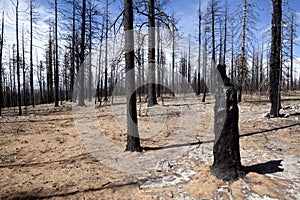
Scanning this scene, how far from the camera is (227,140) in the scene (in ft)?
11.2

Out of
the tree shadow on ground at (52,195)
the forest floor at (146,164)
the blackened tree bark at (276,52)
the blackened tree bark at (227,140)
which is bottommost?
the tree shadow on ground at (52,195)

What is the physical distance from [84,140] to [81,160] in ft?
5.91

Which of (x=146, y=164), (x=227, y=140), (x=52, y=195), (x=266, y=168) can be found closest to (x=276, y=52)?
(x=266, y=168)

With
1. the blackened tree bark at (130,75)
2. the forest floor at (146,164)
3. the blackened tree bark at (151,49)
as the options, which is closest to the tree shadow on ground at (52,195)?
the forest floor at (146,164)

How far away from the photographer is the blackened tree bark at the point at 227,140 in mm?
3377

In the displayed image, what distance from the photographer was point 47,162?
4637mm

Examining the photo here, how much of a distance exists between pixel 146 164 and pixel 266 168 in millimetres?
2503

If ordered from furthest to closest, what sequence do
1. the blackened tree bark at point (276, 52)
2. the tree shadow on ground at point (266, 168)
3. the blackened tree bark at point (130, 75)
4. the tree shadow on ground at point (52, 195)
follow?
1. the blackened tree bark at point (276, 52)
2. the blackened tree bark at point (130, 75)
3. the tree shadow on ground at point (266, 168)
4. the tree shadow on ground at point (52, 195)

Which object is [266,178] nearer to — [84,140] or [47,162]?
[47,162]

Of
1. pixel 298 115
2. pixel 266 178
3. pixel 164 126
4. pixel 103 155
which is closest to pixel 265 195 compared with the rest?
pixel 266 178

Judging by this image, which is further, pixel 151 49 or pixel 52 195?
pixel 151 49

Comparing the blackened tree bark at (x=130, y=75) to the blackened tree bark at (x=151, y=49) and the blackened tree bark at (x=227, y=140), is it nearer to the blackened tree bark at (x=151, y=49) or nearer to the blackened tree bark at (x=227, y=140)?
the blackened tree bark at (x=227, y=140)

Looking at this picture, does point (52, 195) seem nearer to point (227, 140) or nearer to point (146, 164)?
point (146, 164)

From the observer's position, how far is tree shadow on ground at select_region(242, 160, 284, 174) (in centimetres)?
364
